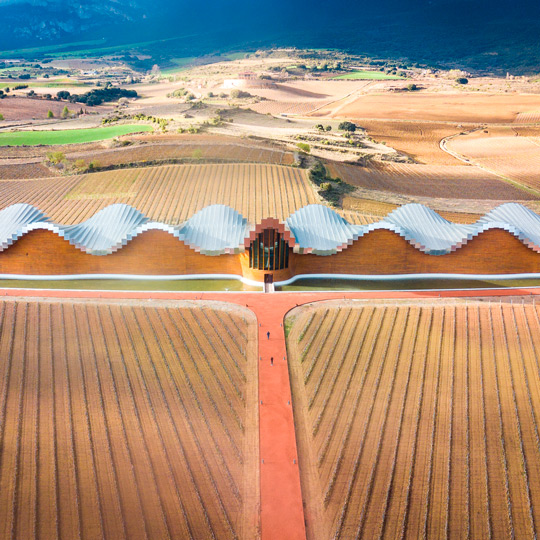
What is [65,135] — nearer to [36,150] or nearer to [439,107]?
[36,150]

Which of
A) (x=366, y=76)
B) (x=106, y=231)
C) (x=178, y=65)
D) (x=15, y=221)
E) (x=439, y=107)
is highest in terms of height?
(x=178, y=65)

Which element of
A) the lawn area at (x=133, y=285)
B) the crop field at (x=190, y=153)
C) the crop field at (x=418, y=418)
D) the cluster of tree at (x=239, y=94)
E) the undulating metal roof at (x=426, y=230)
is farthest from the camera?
the cluster of tree at (x=239, y=94)

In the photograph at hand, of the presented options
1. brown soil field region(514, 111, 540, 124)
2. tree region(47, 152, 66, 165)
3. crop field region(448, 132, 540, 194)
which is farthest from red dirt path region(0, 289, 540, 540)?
brown soil field region(514, 111, 540, 124)

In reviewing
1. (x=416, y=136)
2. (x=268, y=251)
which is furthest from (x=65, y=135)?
(x=268, y=251)

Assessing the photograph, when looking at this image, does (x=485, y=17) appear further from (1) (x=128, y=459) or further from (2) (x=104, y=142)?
(1) (x=128, y=459)

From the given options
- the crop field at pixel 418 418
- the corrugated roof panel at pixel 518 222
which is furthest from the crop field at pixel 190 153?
the crop field at pixel 418 418

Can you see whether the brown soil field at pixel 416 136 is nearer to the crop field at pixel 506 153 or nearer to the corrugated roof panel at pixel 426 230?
the crop field at pixel 506 153
